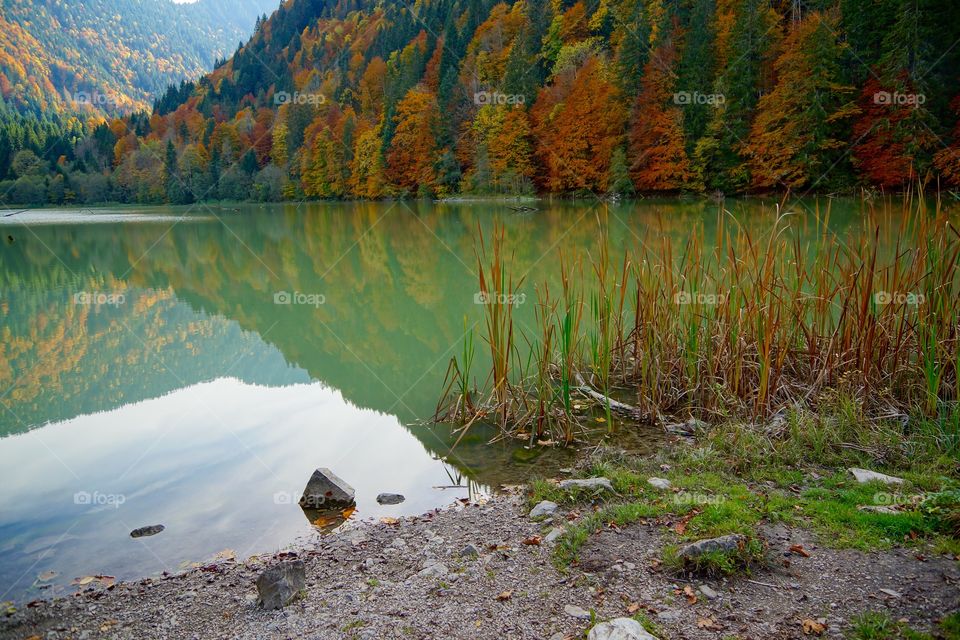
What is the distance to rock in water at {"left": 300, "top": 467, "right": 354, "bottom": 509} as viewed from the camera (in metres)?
4.60

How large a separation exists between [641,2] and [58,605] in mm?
53482

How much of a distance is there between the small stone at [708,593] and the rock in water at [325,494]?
270cm

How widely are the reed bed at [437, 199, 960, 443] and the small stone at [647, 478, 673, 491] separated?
1.07 m

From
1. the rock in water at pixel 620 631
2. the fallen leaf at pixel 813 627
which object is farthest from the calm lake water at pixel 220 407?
the fallen leaf at pixel 813 627

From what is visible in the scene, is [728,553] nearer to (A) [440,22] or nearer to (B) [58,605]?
(B) [58,605]
